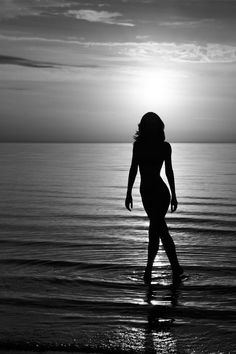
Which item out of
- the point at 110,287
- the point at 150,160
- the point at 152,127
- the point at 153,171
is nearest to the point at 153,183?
the point at 153,171

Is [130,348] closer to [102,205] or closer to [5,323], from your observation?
[5,323]

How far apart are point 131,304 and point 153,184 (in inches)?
74.3

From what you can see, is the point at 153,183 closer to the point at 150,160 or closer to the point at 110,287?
the point at 150,160

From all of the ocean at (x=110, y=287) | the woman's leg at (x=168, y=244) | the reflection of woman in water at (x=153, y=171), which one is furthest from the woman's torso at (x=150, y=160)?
the ocean at (x=110, y=287)

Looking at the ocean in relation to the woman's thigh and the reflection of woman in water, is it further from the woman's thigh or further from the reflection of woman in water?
the woman's thigh

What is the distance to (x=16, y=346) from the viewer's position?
5.29 m

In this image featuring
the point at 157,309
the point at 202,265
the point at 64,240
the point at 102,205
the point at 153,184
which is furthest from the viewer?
the point at 102,205

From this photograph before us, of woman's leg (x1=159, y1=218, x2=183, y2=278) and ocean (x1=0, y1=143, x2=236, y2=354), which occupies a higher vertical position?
woman's leg (x1=159, y1=218, x2=183, y2=278)

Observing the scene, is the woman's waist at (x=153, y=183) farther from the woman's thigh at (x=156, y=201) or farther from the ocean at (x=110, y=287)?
the ocean at (x=110, y=287)

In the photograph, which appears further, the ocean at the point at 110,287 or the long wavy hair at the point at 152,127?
the long wavy hair at the point at 152,127

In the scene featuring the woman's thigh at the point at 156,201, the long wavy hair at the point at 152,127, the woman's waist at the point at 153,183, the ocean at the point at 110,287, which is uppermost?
the long wavy hair at the point at 152,127

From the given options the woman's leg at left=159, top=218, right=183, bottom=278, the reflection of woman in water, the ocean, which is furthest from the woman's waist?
the ocean

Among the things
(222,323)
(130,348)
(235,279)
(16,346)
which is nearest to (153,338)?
(130,348)

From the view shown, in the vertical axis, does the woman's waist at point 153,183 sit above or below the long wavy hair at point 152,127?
below
